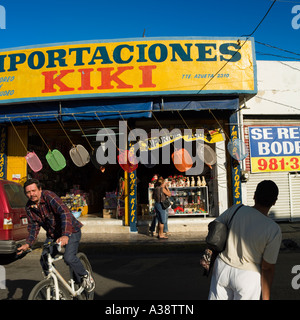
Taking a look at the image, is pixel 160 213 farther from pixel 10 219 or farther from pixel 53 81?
pixel 53 81

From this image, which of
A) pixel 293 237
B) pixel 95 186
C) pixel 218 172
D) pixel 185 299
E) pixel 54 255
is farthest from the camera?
pixel 95 186

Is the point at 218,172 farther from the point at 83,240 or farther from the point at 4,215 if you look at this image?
the point at 4,215

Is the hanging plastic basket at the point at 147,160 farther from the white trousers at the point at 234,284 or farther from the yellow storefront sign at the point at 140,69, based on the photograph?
the white trousers at the point at 234,284

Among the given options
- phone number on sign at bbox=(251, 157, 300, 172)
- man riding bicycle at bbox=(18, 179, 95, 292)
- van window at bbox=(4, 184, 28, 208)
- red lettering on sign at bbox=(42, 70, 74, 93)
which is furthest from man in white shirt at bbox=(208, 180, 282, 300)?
phone number on sign at bbox=(251, 157, 300, 172)

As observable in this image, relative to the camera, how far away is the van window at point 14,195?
23.8 feet

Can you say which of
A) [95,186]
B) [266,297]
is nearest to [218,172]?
[95,186]

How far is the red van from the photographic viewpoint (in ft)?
22.1

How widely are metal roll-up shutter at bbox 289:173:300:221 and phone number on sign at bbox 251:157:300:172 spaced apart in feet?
1.11

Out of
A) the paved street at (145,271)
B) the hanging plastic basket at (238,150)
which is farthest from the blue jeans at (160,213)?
the hanging plastic basket at (238,150)

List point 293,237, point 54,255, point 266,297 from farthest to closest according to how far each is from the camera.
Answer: point 293,237, point 54,255, point 266,297

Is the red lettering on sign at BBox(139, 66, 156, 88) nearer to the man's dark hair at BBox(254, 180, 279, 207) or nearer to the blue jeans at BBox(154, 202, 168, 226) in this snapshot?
the blue jeans at BBox(154, 202, 168, 226)

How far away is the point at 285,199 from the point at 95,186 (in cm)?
825

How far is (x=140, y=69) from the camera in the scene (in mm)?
10250

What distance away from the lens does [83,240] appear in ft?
31.4
